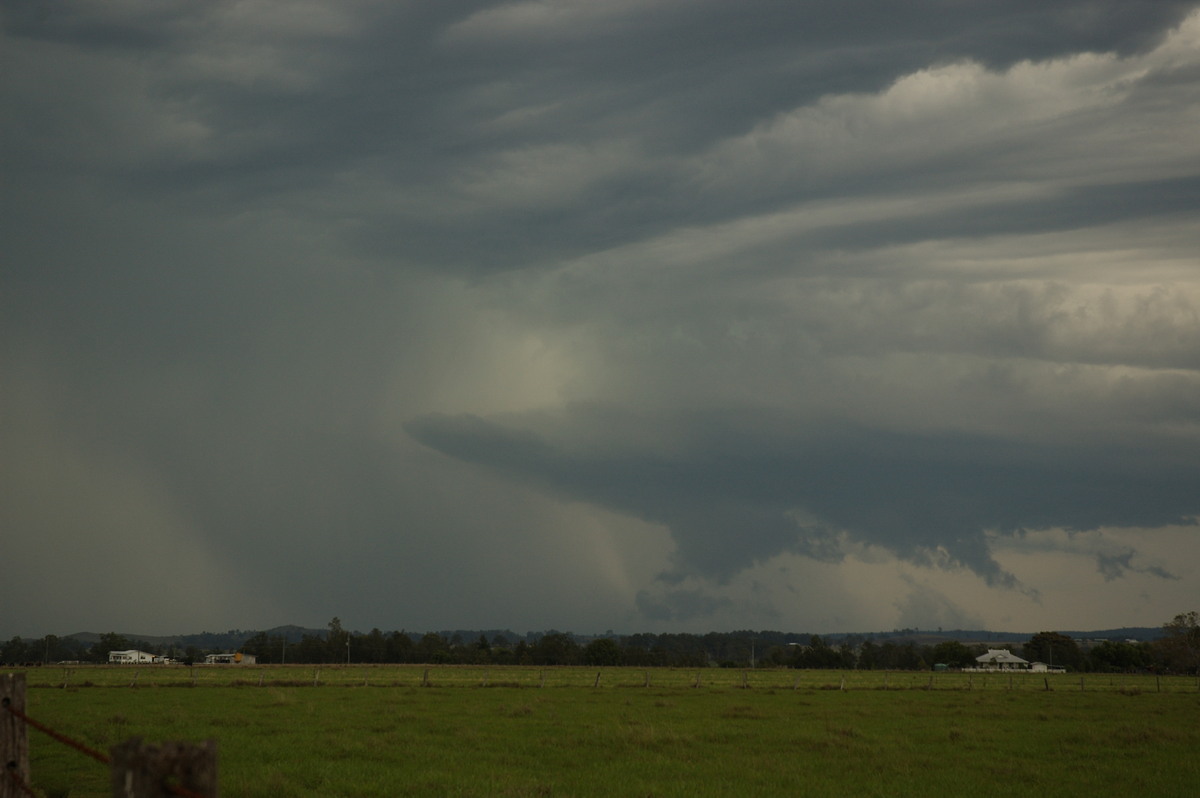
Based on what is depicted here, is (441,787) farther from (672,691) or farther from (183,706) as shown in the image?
(672,691)

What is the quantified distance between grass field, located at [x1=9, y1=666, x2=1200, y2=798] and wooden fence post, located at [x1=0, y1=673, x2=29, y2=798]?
1276cm

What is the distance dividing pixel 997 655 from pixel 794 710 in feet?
543

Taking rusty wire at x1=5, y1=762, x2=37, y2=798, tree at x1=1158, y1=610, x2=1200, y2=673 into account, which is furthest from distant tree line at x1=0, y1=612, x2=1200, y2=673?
rusty wire at x1=5, y1=762, x2=37, y2=798

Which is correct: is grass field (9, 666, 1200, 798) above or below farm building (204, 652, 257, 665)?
above

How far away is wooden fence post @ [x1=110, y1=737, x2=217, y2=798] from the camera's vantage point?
5027mm

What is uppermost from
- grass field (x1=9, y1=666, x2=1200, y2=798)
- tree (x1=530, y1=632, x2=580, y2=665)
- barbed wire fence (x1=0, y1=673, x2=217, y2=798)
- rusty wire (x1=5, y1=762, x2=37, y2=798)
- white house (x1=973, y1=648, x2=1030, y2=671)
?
barbed wire fence (x1=0, y1=673, x2=217, y2=798)

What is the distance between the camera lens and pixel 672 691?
68.9m

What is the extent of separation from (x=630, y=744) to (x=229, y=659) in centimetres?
17484

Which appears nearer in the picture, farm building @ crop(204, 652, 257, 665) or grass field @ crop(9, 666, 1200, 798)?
grass field @ crop(9, 666, 1200, 798)

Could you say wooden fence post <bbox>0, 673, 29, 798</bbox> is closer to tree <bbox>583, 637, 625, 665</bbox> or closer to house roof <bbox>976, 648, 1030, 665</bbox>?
tree <bbox>583, 637, 625, 665</bbox>

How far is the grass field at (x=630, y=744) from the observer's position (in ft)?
79.6

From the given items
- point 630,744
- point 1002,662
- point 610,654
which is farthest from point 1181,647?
point 630,744

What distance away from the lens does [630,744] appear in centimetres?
3188

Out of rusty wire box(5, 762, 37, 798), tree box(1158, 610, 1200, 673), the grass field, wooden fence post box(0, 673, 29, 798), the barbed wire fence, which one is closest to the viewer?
the barbed wire fence
